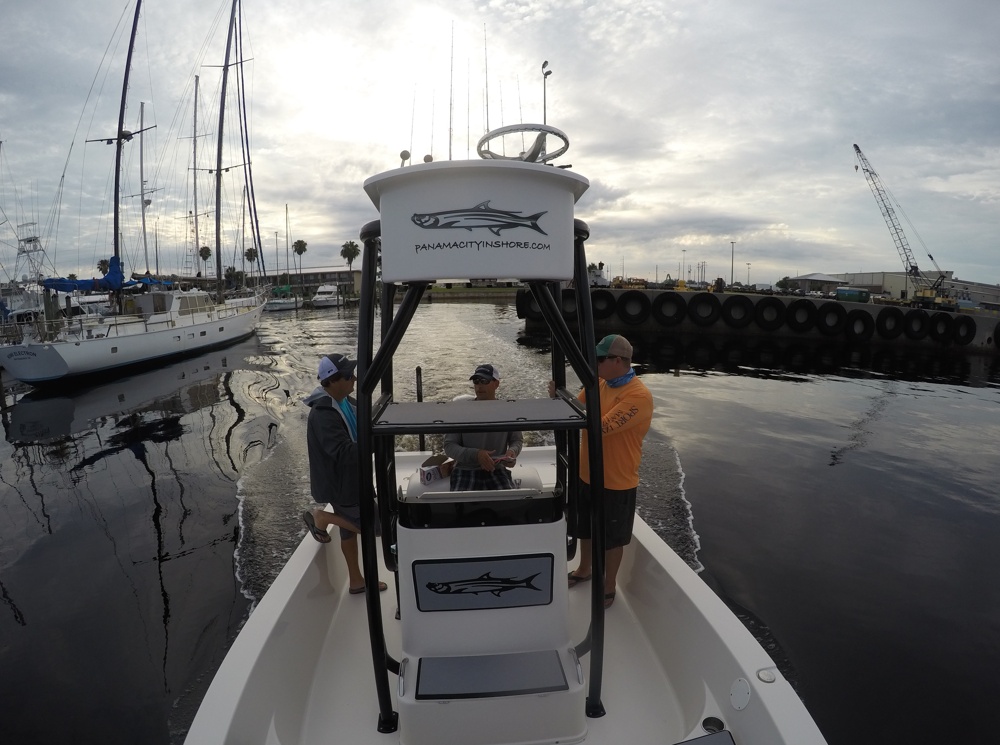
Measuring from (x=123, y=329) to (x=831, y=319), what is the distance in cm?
2927

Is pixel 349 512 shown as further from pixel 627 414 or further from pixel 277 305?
pixel 277 305

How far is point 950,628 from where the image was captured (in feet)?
14.4

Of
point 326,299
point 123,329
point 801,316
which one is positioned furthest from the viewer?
point 326,299

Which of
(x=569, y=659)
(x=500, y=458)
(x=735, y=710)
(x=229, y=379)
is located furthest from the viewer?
(x=229, y=379)

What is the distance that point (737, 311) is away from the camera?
86.7 feet

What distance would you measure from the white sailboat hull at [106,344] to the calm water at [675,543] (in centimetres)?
337

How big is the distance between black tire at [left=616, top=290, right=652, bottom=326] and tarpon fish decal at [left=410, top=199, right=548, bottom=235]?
2637 centimetres

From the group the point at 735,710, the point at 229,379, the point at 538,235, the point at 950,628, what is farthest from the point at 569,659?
the point at 229,379

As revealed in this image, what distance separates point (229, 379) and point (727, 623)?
53.5 feet

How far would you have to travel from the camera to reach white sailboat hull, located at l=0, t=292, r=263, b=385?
1526 centimetres

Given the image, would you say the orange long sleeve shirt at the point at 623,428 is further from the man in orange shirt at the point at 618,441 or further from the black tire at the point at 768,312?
the black tire at the point at 768,312

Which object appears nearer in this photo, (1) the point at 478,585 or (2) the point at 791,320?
(1) the point at 478,585

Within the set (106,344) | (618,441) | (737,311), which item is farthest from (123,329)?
(737,311)

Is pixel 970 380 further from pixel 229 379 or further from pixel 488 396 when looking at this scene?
pixel 229 379
